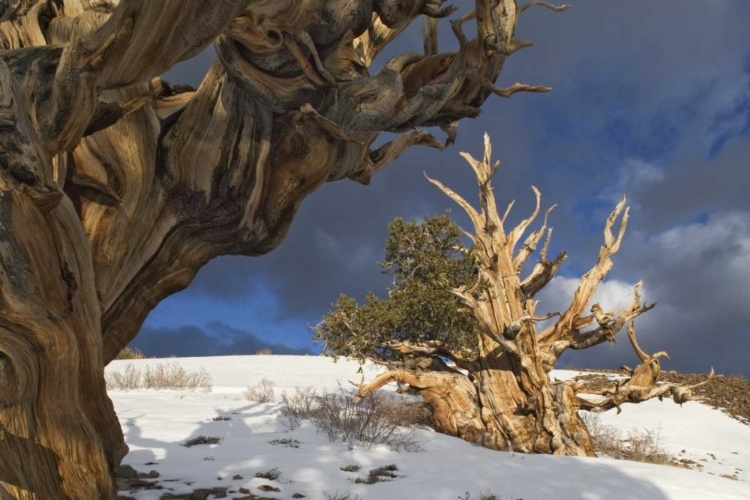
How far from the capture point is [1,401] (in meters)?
3.14

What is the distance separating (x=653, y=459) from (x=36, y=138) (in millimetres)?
11706

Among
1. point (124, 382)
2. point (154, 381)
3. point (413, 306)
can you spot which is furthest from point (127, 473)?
point (154, 381)

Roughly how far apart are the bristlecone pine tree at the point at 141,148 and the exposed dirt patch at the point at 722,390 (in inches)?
544

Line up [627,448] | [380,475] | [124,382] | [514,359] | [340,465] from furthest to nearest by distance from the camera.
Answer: [124,382] < [627,448] < [514,359] < [340,465] < [380,475]

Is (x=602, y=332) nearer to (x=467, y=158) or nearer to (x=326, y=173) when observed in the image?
(x=467, y=158)

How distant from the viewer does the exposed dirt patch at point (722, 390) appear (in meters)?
17.6

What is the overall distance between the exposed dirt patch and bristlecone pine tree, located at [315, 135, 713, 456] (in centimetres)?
620

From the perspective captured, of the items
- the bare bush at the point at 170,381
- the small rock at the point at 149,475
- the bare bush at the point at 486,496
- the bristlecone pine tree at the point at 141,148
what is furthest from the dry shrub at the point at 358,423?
the bare bush at the point at 170,381

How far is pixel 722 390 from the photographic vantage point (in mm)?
19859

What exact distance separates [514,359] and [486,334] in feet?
2.12

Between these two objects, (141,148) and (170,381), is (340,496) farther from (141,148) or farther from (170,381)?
(170,381)

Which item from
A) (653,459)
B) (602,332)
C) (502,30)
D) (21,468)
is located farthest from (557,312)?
(21,468)

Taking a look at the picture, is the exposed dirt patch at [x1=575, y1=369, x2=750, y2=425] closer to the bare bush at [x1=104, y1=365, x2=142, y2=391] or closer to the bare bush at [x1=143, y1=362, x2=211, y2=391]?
the bare bush at [x1=143, y1=362, x2=211, y2=391]

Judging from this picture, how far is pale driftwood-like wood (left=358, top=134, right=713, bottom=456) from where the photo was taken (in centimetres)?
982
